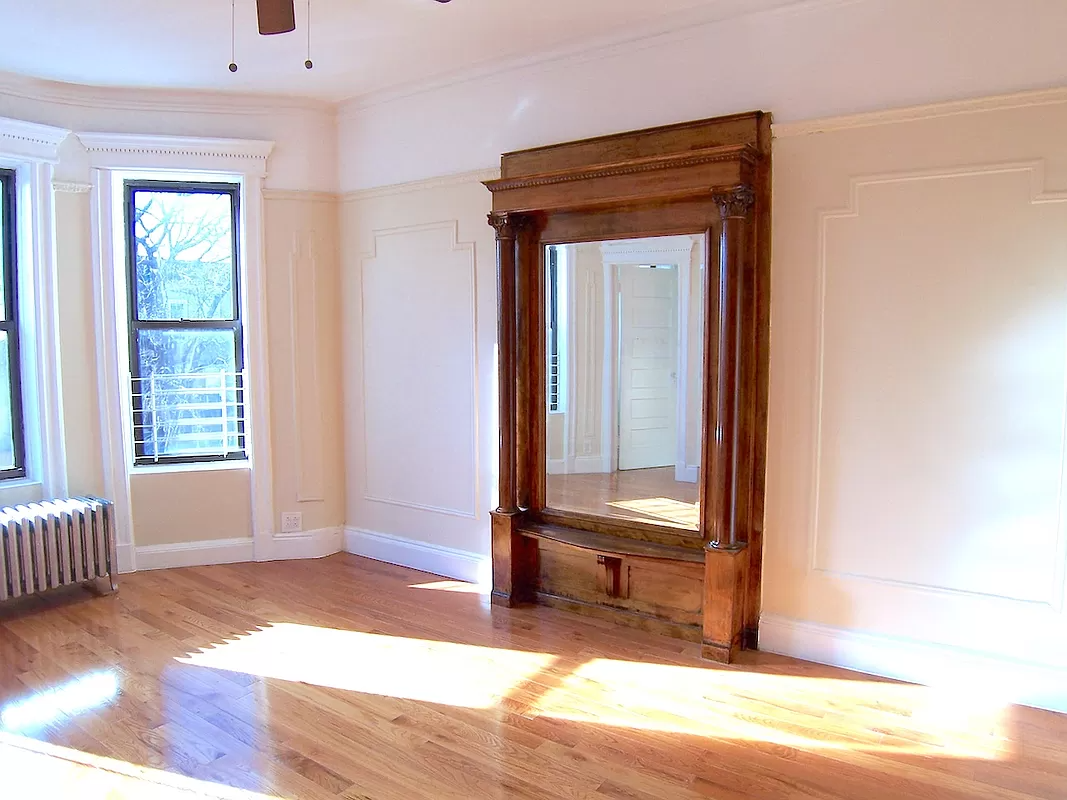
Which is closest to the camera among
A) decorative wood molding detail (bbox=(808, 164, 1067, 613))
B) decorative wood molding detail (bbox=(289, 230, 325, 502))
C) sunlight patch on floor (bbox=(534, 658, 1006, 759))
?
sunlight patch on floor (bbox=(534, 658, 1006, 759))

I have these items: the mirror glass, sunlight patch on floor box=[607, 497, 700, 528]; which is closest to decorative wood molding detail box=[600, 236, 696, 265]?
the mirror glass

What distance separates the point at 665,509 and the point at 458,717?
1.40 metres

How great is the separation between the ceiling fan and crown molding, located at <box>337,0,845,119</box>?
174 cm

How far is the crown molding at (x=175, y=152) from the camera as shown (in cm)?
444

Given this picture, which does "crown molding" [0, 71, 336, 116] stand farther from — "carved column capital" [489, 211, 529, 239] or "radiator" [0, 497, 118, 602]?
"radiator" [0, 497, 118, 602]

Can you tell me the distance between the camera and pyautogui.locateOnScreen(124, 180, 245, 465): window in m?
4.71

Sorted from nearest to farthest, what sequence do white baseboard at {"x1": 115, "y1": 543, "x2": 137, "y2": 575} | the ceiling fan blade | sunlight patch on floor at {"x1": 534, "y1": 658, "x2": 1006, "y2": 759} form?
1. the ceiling fan blade
2. sunlight patch on floor at {"x1": 534, "y1": 658, "x2": 1006, "y2": 759}
3. white baseboard at {"x1": 115, "y1": 543, "x2": 137, "y2": 575}

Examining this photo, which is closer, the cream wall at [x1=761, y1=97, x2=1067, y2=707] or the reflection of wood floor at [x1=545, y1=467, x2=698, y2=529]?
the cream wall at [x1=761, y1=97, x2=1067, y2=707]

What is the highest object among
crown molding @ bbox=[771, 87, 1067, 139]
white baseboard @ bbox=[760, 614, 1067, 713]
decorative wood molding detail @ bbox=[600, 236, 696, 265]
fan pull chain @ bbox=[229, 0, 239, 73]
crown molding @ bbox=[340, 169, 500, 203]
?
fan pull chain @ bbox=[229, 0, 239, 73]

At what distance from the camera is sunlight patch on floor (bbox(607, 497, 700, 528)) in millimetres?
3602

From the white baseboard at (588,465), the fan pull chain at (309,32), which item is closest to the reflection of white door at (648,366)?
the white baseboard at (588,465)

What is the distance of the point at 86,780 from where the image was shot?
2.47 metres

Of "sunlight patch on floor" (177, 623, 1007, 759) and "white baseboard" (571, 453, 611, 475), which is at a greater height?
"white baseboard" (571, 453, 611, 475)

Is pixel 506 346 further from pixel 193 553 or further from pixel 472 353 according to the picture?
pixel 193 553
